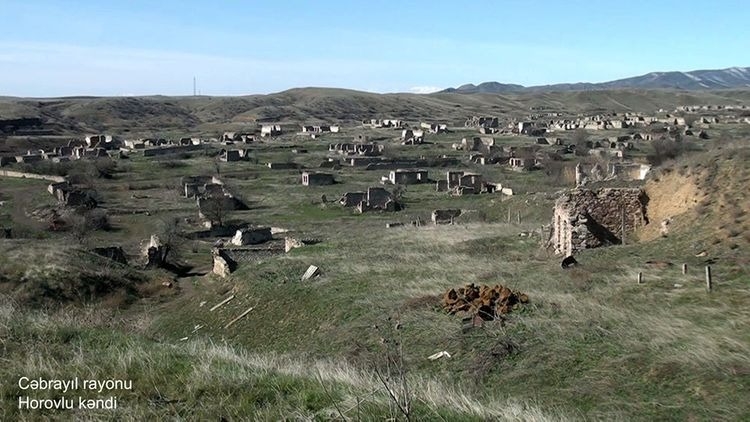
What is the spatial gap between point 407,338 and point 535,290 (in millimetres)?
3199

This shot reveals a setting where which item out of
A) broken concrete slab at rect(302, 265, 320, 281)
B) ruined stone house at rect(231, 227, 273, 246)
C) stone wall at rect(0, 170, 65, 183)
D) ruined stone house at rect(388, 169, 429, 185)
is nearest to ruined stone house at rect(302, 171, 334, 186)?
ruined stone house at rect(388, 169, 429, 185)

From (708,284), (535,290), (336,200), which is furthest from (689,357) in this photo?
(336,200)

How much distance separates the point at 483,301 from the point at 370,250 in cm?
886

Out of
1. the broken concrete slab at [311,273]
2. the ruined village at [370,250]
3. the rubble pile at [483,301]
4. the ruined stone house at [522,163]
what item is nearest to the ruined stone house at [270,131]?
the ruined village at [370,250]

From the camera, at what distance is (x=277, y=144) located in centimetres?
7769

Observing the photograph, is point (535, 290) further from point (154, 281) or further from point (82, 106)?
point (82, 106)

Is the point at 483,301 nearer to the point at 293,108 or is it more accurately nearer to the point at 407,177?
the point at 407,177

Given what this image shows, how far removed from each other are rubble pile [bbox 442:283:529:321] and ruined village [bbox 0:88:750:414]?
0.03 metres

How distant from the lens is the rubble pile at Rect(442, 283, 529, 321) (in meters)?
10.7

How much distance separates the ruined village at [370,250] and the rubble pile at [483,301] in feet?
0.11

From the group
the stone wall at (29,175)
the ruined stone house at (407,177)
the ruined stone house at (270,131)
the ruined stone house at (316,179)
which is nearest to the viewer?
the ruined stone house at (316,179)

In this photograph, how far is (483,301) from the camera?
36.0 feet

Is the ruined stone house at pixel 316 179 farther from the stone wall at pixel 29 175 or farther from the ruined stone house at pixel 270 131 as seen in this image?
the ruined stone house at pixel 270 131

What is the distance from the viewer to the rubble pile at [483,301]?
10.7 metres
